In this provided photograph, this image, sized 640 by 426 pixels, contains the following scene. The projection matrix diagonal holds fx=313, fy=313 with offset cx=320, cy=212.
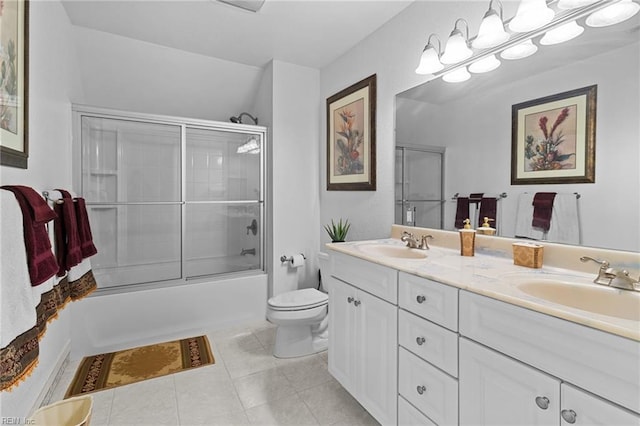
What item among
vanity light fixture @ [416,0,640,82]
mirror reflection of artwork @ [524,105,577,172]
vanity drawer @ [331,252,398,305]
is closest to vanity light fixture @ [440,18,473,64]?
vanity light fixture @ [416,0,640,82]

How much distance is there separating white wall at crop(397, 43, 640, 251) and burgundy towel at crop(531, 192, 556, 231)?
0.10 feet

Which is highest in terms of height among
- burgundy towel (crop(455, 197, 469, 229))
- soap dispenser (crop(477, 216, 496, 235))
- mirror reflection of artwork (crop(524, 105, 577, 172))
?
mirror reflection of artwork (crop(524, 105, 577, 172))

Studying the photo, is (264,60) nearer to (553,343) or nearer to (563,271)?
(563,271)

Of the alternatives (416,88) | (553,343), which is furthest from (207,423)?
(416,88)

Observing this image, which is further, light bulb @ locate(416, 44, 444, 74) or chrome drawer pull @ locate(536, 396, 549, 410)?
light bulb @ locate(416, 44, 444, 74)

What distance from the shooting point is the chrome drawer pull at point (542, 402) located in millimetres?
841

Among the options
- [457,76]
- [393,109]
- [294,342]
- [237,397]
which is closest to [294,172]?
[393,109]

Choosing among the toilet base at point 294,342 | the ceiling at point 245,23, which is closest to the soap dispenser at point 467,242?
the toilet base at point 294,342

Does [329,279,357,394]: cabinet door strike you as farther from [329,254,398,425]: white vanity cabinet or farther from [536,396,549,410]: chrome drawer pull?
[536,396,549,410]: chrome drawer pull

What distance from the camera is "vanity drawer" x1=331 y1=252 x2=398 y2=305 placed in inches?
55.4

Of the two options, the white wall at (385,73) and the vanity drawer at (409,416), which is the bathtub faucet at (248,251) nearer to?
the white wall at (385,73)

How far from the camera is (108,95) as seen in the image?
2840 millimetres

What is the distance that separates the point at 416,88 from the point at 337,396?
1.95m

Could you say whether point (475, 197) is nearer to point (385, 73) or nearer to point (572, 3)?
point (572, 3)
